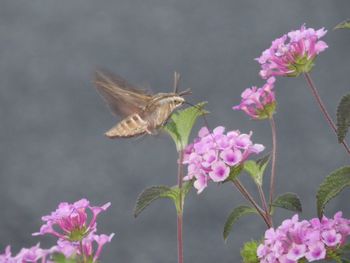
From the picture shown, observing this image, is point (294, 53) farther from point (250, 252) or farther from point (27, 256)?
point (27, 256)

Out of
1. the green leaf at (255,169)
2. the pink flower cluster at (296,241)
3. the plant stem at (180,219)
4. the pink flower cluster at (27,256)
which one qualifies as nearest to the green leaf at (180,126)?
the plant stem at (180,219)

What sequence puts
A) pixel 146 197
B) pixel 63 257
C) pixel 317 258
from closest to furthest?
pixel 63 257 → pixel 317 258 → pixel 146 197

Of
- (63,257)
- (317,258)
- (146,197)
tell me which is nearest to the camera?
(63,257)

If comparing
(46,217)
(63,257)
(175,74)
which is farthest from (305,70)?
(63,257)

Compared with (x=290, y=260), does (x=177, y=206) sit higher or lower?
higher

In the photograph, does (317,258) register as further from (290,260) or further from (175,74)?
(175,74)

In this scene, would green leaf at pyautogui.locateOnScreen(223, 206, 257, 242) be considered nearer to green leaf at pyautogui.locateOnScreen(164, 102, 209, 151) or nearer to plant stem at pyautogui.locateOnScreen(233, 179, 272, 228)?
plant stem at pyautogui.locateOnScreen(233, 179, 272, 228)

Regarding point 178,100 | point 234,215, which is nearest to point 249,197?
point 234,215
